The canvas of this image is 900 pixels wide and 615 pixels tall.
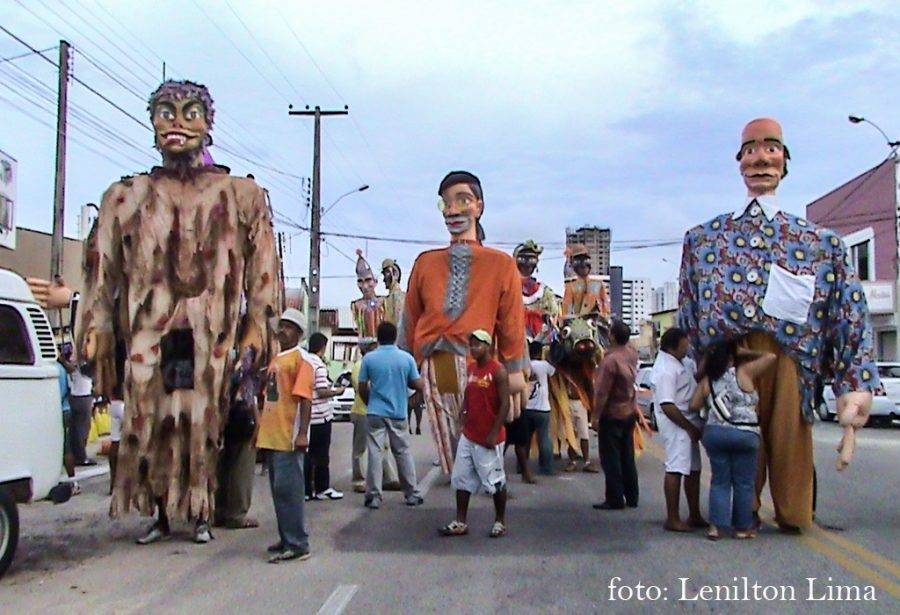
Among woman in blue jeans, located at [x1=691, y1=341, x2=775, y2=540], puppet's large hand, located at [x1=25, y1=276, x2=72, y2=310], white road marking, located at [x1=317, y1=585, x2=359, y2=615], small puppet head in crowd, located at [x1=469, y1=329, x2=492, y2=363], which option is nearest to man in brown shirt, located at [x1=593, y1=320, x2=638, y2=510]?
woman in blue jeans, located at [x1=691, y1=341, x2=775, y2=540]

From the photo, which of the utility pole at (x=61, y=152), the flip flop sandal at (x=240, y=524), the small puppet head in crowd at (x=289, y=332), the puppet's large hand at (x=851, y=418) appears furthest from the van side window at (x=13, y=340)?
the utility pole at (x=61, y=152)

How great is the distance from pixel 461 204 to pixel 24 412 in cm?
323

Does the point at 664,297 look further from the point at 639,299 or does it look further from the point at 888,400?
the point at 888,400

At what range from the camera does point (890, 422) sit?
21.6 metres

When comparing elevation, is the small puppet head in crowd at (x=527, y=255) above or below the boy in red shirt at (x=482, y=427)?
above

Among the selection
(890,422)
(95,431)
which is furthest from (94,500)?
(890,422)

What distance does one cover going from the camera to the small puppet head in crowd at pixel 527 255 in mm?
11516

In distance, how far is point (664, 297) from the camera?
78.2 meters

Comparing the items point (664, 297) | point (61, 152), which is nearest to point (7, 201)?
point (61, 152)

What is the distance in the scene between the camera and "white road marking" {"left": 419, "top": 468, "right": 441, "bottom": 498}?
31.1 feet

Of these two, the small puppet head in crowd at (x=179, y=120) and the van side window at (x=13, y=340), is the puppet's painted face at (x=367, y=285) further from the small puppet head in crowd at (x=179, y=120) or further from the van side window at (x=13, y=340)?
the van side window at (x=13, y=340)

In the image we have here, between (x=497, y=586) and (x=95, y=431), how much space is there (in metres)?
11.7

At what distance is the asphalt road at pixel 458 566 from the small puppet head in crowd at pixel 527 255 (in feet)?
12.3

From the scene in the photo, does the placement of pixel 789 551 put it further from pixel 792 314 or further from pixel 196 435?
pixel 196 435
